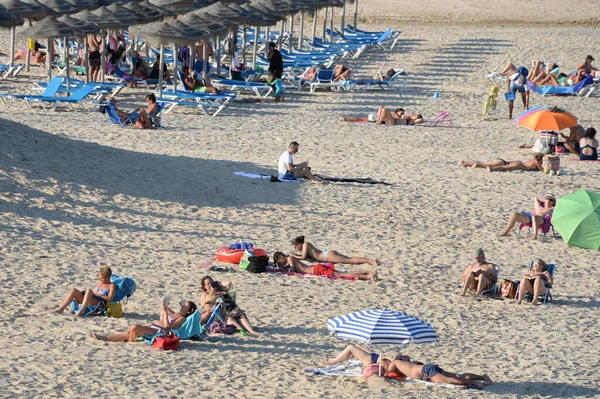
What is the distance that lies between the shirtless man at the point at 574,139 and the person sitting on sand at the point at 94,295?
11.2 metres

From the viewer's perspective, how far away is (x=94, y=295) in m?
10.4

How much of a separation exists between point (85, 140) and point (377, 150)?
15.0 ft

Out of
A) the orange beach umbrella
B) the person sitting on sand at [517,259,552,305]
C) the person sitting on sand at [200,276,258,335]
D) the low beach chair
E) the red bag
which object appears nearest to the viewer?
the red bag

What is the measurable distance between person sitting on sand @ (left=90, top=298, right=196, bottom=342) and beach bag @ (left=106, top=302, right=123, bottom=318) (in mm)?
561

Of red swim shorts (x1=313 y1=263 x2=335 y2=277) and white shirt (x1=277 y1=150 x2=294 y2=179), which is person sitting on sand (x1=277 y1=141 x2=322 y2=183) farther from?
red swim shorts (x1=313 y1=263 x2=335 y2=277)

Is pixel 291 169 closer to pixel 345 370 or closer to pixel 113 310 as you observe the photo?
pixel 113 310

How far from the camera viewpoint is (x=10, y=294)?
10.9m

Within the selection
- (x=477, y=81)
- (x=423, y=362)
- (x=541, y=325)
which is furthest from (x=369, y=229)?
(x=477, y=81)

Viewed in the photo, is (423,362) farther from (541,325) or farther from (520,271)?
(520,271)

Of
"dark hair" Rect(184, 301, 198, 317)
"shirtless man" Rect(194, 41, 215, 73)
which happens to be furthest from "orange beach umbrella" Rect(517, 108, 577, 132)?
"dark hair" Rect(184, 301, 198, 317)

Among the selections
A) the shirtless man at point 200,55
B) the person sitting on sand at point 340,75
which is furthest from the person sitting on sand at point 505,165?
the person sitting on sand at point 340,75

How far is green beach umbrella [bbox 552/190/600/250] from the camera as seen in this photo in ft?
45.6

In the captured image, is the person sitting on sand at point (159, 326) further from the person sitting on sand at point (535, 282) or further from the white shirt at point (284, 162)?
the white shirt at point (284, 162)

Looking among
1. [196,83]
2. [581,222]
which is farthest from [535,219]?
[196,83]
